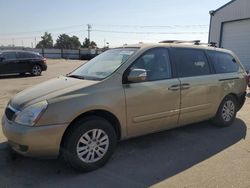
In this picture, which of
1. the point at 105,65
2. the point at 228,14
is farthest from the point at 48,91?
the point at 228,14

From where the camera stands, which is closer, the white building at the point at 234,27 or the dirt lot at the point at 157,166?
the dirt lot at the point at 157,166

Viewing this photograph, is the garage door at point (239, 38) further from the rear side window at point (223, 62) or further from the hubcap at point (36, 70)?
the rear side window at point (223, 62)

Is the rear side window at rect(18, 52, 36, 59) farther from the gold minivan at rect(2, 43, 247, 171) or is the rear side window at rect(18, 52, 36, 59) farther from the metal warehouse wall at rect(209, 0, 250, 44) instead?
the metal warehouse wall at rect(209, 0, 250, 44)

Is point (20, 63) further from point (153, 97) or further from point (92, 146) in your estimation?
point (92, 146)

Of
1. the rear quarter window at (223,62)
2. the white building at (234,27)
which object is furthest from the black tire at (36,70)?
the rear quarter window at (223,62)

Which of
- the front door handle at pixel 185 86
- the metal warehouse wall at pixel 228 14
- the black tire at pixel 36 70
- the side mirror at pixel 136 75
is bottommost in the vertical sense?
the black tire at pixel 36 70

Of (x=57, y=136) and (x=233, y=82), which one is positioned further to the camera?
(x=233, y=82)

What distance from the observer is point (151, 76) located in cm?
497

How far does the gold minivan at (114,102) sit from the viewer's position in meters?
3.97

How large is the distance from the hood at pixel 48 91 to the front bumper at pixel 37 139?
0.37 metres

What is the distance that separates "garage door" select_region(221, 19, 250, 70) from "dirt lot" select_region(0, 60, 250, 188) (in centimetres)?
1578

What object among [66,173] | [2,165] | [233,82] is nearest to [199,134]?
[233,82]

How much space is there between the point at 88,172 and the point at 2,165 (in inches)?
49.6

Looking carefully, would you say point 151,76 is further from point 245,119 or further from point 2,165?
point 245,119
